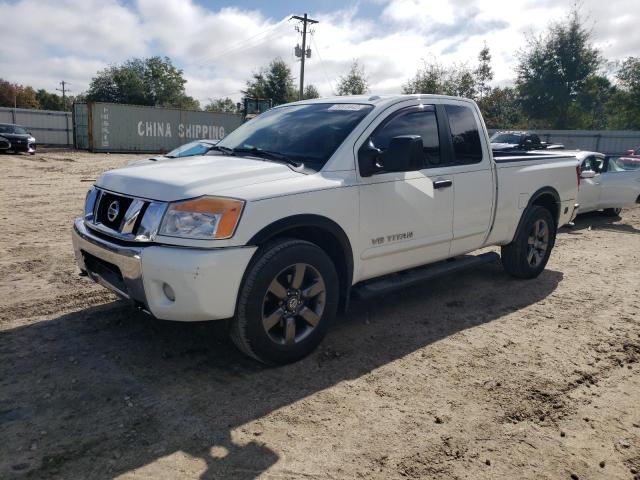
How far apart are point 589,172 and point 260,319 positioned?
885 centimetres

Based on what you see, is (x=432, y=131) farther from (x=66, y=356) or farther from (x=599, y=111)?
(x=599, y=111)

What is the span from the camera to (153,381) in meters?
3.42

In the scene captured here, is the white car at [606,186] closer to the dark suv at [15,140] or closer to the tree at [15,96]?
the dark suv at [15,140]

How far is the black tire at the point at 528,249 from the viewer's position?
228 inches

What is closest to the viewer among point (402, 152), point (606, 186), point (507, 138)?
point (402, 152)

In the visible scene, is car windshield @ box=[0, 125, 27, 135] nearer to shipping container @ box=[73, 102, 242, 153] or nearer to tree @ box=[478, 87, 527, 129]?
shipping container @ box=[73, 102, 242, 153]

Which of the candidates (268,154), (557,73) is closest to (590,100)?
(557,73)

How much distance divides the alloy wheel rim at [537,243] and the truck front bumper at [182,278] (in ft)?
12.8

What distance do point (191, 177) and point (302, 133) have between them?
1.17 m

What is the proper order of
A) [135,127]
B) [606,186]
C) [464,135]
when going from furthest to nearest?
[135,127] → [606,186] → [464,135]

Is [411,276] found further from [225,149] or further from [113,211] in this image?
[113,211]

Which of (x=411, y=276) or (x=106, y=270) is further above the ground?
(x=106, y=270)

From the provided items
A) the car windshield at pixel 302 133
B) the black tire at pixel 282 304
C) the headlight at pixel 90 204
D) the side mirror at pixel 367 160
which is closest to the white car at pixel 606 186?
the car windshield at pixel 302 133

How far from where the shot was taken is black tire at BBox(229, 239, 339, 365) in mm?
3354
